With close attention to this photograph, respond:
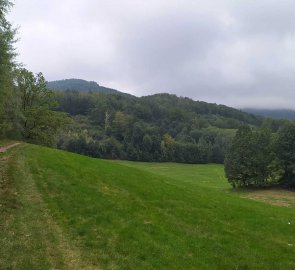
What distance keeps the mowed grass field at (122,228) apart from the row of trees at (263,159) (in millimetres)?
61984

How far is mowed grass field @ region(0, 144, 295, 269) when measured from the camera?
13281 mm

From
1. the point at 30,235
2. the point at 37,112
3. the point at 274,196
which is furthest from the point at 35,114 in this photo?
the point at 30,235

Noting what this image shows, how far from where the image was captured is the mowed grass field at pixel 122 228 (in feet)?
43.6

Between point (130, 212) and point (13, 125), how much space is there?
136ft

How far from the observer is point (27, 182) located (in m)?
23.8

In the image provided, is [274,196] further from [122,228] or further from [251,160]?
[122,228]

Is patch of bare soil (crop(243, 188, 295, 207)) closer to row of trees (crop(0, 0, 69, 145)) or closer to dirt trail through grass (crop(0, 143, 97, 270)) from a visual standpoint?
row of trees (crop(0, 0, 69, 145))

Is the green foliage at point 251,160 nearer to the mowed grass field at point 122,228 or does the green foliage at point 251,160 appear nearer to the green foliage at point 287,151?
the green foliage at point 287,151

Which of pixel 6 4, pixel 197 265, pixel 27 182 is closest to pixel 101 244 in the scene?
pixel 197 265

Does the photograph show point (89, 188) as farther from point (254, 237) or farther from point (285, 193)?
point (285, 193)

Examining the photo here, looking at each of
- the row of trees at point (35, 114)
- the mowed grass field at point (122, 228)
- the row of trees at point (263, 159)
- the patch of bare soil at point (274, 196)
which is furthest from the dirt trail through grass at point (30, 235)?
the row of trees at point (263, 159)

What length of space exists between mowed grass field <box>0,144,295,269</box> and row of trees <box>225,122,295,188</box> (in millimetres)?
61984

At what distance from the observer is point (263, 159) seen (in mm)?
85625

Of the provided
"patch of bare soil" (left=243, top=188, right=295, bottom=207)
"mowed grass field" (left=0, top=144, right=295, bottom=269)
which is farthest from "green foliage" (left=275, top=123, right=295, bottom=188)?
"mowed grass field" (left=0, top=144, right=295, bottom=269)
